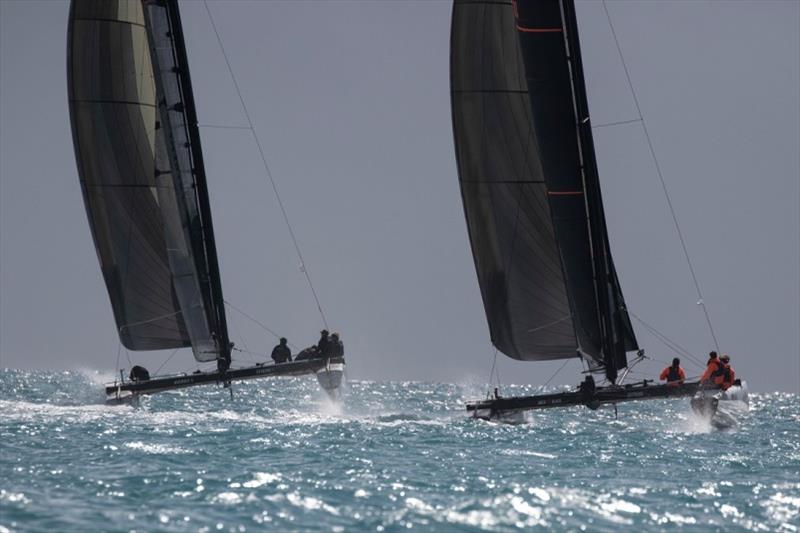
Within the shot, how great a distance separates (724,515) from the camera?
1902cm

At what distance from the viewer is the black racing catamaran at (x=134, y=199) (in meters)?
36.9

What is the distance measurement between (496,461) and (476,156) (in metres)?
9.75

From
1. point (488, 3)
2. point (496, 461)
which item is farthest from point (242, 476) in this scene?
point (488, 3)

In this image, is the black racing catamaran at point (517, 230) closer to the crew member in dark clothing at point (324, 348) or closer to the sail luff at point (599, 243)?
the sail luff at point (599, 243)

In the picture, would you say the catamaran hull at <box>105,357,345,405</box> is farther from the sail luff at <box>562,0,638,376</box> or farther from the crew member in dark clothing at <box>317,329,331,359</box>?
the sail luff at <box>562,0,638,376</box>

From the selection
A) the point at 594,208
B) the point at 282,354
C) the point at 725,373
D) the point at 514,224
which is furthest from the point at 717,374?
the point at 282,354

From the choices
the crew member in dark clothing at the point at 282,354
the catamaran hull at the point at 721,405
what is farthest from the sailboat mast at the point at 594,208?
the crew member in dark clothing at the point at 282,354

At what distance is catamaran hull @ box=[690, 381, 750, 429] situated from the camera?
31156 millimetres

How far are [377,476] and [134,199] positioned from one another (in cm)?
1808

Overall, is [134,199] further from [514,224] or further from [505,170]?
[514,224]

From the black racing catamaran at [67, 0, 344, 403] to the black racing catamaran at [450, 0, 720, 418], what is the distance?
5.97m

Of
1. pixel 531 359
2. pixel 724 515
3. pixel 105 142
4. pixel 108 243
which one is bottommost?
pixel 724 515

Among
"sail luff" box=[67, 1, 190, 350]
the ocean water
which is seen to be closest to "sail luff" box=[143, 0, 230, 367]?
"sail luff" box=[67, 1, 190, 350]

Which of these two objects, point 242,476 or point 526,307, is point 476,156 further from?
point 242,476
